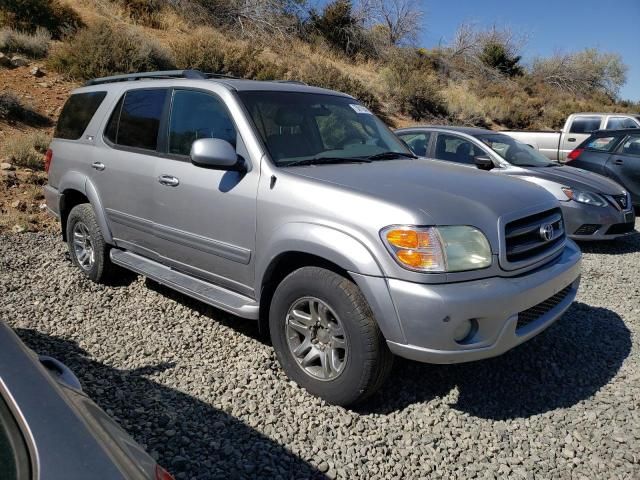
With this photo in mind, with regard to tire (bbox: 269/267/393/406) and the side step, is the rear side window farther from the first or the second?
tire (bbox: 269/267/393/406)

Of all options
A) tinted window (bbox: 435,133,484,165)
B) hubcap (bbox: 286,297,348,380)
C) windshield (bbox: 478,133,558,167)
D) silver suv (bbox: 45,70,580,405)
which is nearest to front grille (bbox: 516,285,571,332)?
silver suv (bbox: 45,70,580,405)

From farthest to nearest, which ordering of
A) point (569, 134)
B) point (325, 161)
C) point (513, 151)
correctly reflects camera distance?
point (569, 134)
point (513, 151)
point (325, 161)

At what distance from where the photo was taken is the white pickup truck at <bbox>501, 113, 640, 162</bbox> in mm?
13488

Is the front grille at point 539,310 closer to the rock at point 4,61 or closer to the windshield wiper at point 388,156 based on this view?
the windshield wiper at point 388,156

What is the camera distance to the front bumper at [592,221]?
6.79 metres

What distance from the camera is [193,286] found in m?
3.75

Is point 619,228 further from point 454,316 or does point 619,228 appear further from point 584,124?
point 584,124

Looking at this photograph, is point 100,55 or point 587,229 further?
point 100,55

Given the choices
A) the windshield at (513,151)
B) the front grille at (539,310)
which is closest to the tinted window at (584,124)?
the windshield at (513,151)

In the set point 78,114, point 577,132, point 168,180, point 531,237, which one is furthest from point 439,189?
point 577,132

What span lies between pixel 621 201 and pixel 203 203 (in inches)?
240

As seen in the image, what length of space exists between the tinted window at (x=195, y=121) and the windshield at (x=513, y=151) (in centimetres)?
488

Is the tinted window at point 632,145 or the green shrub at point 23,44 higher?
the green shrub at point 23,44

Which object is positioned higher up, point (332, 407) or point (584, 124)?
point (584, 124)
